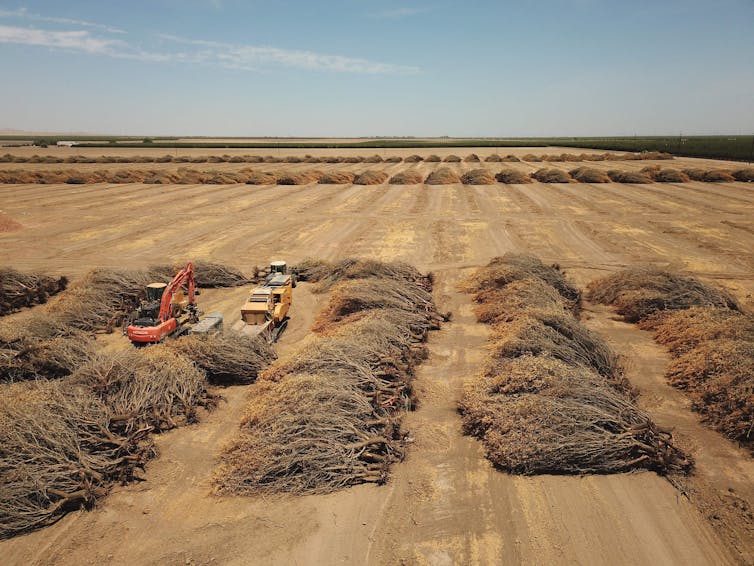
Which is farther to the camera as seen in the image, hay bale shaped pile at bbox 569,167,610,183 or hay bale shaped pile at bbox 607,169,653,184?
hay bale shaped pile at bbox 569,167,610,183

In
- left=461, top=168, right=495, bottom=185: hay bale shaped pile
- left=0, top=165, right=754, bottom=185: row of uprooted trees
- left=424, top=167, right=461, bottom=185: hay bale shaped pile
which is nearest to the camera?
left=0, top=165, right=754, bottom=185: row of uprooted trees

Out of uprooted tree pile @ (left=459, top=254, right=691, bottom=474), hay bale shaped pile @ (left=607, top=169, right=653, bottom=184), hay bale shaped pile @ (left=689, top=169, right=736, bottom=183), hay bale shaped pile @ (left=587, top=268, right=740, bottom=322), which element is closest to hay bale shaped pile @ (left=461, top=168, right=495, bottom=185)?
hay bale shaped pile @ (left=607, top=169, right=653, bottom=184)

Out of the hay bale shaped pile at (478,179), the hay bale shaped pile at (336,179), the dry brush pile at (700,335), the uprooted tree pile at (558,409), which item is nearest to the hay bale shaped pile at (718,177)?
the hay bale shaped pile at (478,179)

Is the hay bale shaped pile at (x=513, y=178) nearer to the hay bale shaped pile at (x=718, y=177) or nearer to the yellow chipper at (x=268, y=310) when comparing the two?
the hay bale shaped pile at (x=718, y=177)

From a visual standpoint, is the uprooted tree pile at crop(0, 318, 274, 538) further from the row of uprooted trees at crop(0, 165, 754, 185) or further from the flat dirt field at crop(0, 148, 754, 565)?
the row of uprooted trees at crop(0, 165, 754, 185)

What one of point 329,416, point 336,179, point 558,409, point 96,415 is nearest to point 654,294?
point 558,409

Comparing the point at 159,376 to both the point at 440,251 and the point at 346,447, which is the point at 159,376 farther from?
the point at 440,251
